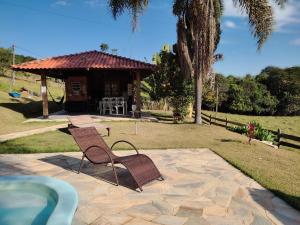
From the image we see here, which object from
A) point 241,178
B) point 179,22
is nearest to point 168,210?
point 241,178

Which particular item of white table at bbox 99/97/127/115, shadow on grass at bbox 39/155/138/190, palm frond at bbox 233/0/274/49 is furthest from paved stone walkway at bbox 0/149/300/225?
white table at bbox 99/97/127/115

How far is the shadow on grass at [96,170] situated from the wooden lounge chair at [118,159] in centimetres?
25

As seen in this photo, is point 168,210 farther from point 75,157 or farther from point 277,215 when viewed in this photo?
point 75,157

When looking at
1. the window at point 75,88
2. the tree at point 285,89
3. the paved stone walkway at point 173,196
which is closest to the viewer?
the paved stone walkway at point 173,196

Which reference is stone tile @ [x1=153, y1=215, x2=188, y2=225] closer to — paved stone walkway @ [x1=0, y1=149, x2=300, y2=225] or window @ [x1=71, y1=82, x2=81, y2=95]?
paved stone walkway @ [x1=0, y1=149, x2=300, y2=225]

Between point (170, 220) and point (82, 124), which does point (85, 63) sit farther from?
point (170, 220)

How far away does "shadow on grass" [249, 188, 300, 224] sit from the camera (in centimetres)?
468

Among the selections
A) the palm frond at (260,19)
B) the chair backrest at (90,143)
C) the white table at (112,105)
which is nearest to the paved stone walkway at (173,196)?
the chair backrest at (90,143)

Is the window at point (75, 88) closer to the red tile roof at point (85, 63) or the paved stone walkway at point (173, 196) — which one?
the red tile roof at point (85, 63)

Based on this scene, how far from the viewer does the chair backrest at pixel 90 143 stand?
6621 mm

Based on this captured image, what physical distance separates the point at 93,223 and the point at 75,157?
4225 mm

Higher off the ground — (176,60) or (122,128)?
(176,60)

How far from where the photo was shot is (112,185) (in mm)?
5945

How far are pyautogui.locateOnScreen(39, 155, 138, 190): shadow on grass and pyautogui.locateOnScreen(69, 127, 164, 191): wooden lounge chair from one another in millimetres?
247
